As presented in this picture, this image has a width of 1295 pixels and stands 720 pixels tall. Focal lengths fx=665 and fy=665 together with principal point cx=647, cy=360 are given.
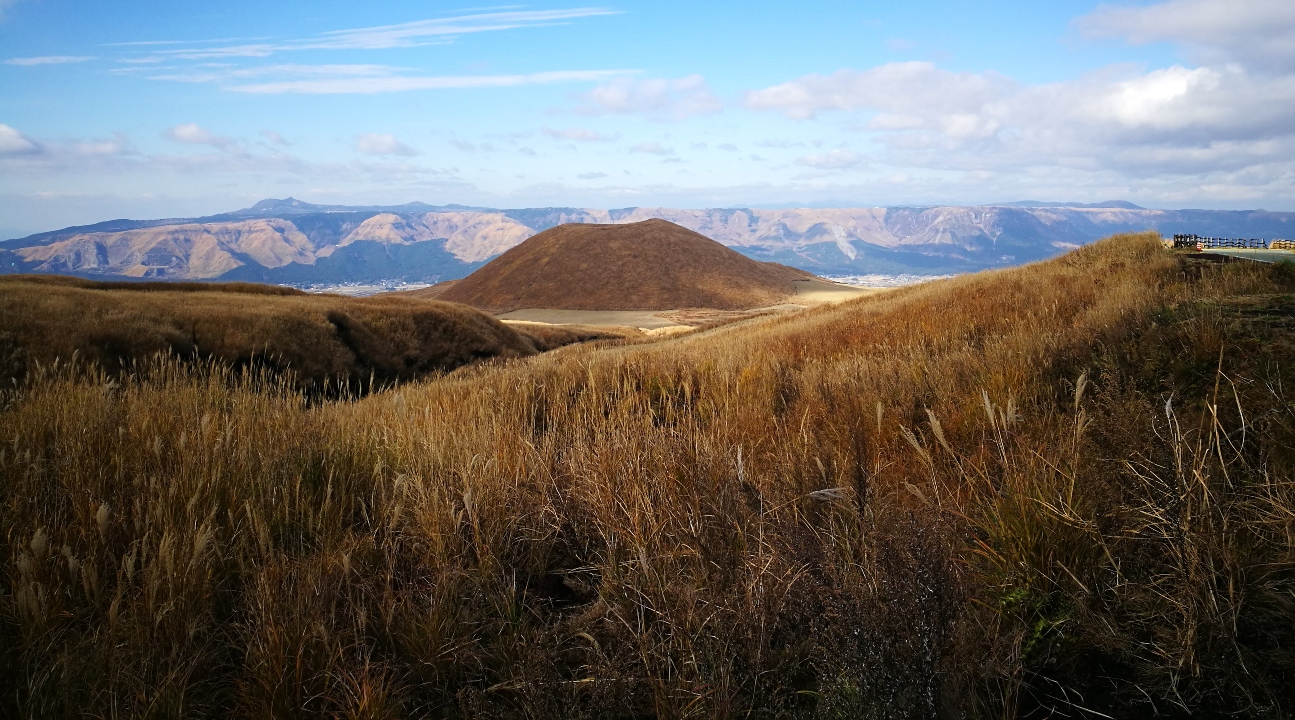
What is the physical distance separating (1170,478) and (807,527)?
132cm

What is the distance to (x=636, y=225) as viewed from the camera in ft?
318

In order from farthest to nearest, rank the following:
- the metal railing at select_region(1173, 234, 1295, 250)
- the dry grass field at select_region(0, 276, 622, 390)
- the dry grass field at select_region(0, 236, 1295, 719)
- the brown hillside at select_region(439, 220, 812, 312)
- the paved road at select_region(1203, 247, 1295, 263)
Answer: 1. the brown hillside at select_region(439, 220, 812, 312)
2. the metal railing at select_region(1173, 234, 1295, 250)
3. the paved road at select_region(1203, 247, 1295, 263)
4. the dry grass field at select_region(0, 276, 622, 390)
5. the dry grass field at select_region(0, 236, 1295, 719)

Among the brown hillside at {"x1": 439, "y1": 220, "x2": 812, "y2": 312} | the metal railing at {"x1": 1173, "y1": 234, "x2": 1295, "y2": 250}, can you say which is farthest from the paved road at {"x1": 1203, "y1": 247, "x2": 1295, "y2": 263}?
the brown hillside at {"x1": 439, "y1": 220, "x2": 812, "y2": 312}

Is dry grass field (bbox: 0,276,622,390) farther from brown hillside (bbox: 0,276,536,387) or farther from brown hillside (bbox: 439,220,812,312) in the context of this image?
brown hillside (bbox: 439,220,812,312)

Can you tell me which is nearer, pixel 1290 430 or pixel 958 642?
pixel 958 642

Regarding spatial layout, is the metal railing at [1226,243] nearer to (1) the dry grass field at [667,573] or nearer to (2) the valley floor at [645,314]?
(1) the dry grass field at [667,573]

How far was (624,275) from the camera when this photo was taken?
82.9 metres

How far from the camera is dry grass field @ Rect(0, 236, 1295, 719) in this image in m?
1.91

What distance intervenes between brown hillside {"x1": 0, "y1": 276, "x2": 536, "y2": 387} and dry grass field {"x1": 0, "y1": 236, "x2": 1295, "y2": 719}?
384 centimetres

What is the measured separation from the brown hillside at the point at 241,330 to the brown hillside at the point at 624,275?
5839cm

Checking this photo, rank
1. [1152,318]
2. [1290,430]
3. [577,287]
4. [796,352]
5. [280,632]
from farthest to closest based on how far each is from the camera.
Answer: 1. [577,287]
2. [796,352]
3. [1152,318]
4. [1290,430]
5. [280,632]

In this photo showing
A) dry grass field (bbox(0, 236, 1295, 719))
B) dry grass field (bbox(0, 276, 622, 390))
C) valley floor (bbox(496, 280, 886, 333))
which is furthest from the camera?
valley floor (bbox(496, 280, 886, 333))

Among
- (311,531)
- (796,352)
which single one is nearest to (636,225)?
(796,352)

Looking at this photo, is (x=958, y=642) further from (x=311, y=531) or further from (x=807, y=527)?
(x=311, y=531)
